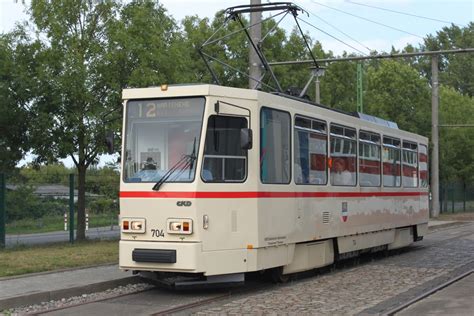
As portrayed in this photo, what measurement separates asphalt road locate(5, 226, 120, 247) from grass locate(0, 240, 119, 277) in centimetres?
42

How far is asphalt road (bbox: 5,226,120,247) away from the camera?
1686 centimetres

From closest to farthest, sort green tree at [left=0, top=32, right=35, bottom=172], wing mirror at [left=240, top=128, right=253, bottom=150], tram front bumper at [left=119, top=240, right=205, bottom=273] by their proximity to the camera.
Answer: tram front bumper at [left=119, top=240, right=205, bottom=273] < wing mirror at [left=240, top=128, right=253, bottom=150] < green tree at [left=0, top=32, right=35, bottom=172]

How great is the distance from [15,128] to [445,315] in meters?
12.9

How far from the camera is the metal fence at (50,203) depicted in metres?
16.8

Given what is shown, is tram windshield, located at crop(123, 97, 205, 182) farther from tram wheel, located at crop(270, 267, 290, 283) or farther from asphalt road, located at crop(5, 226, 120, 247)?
asphalt road, located at crop(5, 226, 120, 247)

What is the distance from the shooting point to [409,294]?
10.3m

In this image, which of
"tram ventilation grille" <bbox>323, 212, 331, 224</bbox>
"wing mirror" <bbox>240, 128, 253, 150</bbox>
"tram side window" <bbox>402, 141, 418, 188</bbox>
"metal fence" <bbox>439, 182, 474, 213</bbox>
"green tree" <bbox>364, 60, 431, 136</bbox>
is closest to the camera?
"wing mirror" <bbox>240, 128, 253, 150</bbox>

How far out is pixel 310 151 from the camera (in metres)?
12.2

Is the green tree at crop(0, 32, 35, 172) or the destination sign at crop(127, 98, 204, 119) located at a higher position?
the green tree at crop(0, 32, 35, 172)

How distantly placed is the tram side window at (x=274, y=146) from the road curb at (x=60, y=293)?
3157 millimetres

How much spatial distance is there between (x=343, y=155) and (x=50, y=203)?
9061 mm

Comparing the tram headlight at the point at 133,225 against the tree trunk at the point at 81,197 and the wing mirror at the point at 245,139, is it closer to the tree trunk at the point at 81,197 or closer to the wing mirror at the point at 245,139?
the wing mirror at the point at 245,139

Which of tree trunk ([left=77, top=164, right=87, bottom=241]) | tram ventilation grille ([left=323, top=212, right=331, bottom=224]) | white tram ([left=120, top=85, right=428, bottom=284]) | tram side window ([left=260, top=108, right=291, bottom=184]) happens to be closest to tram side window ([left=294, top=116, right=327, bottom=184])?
white tram ([left=120, top=85, right=428, bottom=284])

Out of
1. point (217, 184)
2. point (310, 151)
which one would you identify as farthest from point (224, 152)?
point (310, 151)
